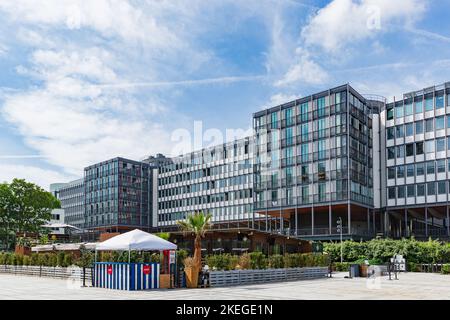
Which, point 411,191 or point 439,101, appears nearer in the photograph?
point 439,101

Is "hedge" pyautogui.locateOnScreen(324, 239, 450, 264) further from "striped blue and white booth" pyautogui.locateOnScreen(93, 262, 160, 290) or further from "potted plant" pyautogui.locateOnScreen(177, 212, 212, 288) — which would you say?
"striped blue and white booth" pyautogui.locateOnScreen(93, 262, 160, 290)

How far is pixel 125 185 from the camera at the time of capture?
377 ft

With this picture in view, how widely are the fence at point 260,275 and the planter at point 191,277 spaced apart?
0.80m

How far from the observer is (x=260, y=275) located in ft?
100

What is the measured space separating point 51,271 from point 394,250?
3148 cm

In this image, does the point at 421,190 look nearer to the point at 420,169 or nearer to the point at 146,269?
the point at 420,169

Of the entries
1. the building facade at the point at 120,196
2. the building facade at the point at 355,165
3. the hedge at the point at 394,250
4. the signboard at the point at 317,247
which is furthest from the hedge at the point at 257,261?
the building facade at the point at 120,196

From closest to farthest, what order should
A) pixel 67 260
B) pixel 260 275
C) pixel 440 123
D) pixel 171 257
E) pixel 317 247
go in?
pixel 171 257 → pixel 260 275 → pixel 67 260 → pixel 317 247 → pixel 440 123

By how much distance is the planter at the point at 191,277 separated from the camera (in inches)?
1050

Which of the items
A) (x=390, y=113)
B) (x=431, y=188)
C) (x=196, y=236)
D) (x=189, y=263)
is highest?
(x=390, y=113)

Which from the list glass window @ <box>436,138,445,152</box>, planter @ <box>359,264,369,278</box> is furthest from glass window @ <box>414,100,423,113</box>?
planter @ <box>359,264,369,278</box>

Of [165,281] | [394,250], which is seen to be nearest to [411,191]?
[394,250]

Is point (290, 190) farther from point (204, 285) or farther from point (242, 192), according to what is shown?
point (204, 285)
